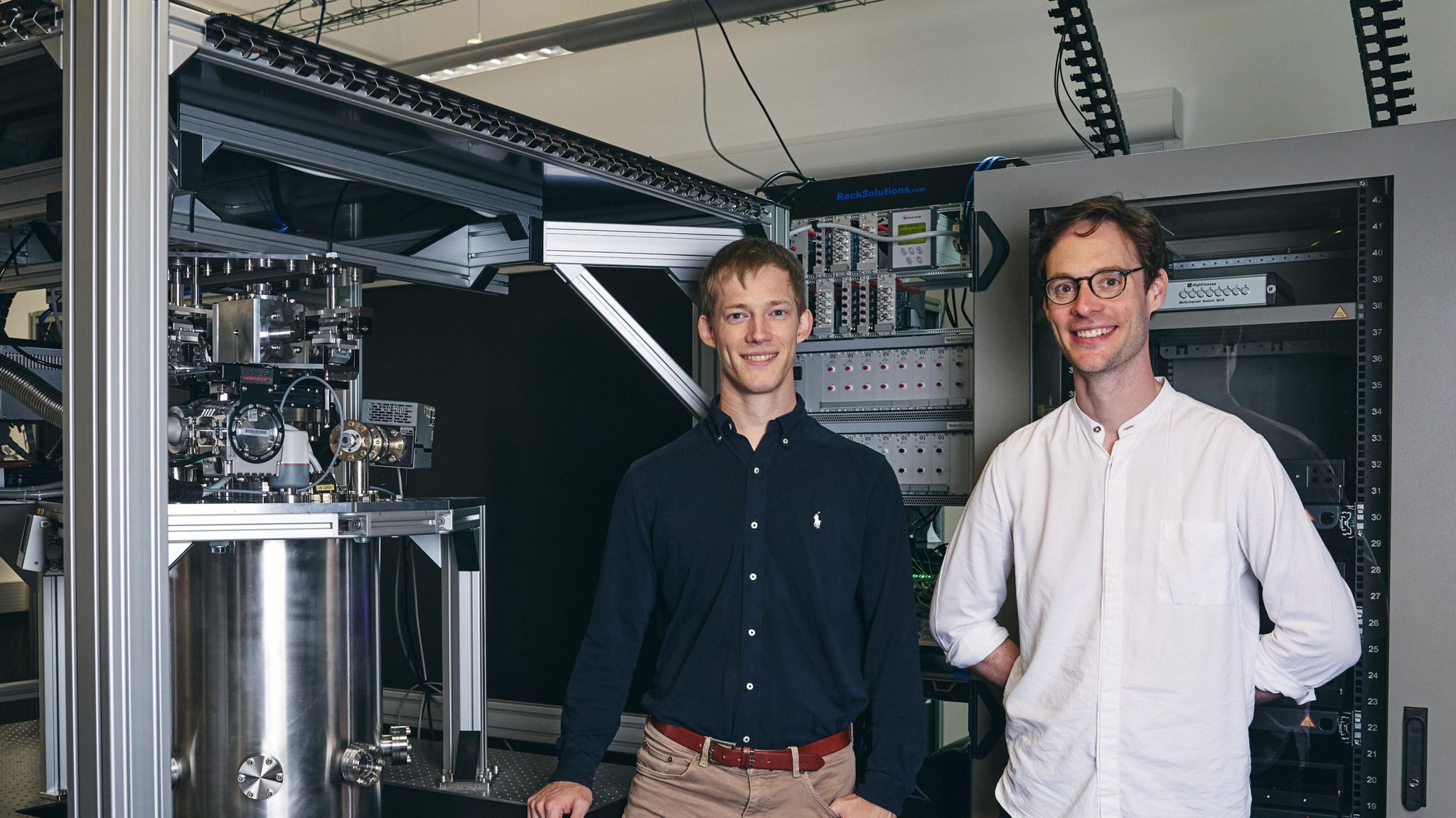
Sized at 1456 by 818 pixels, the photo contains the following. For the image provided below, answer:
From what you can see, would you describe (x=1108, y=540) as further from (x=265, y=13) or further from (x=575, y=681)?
(x=265, y=13)

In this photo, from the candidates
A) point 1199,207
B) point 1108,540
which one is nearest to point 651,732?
point 1108,540

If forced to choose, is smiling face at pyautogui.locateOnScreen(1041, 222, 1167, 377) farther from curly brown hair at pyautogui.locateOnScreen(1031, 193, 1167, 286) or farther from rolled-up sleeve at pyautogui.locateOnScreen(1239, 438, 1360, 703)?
rolled-up sleeve at pyautogui.locateOnScreen(1239, 438, 1360, 703)

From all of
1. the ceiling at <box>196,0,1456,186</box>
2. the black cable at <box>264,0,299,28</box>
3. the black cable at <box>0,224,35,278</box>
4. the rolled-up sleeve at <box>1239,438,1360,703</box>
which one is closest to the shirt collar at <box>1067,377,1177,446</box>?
the rolled-up sleeve at <box>1239,438,1360,703</box>

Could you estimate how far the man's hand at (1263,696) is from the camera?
6.05 ft

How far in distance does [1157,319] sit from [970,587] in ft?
2.22

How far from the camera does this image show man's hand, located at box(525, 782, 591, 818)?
182 centimetres

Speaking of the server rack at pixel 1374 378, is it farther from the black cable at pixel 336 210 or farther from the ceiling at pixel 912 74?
the black cable at pixel 336 210

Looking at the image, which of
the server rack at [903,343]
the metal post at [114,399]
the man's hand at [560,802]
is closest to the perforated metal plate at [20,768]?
the metal post at [114,399]

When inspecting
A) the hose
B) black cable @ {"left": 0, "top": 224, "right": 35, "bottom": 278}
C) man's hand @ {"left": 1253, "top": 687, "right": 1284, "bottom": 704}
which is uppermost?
black cable @ {"left": 0, "top": 224, "right": 35, "bottom": 278}

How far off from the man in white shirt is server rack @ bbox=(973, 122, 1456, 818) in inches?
9.6

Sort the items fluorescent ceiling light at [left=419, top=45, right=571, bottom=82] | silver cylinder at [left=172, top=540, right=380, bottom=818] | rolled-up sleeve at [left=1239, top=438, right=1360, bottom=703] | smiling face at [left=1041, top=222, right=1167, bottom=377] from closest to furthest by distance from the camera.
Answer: rolled-up sleeve at [left=1239, top=438, right=1360, bottom=703] → smiling face at [left=1041, top=222, right=1167, bottom=377] → silver cylinder at [left=172, top=540, right=380, bottom=818] → fluorescent ceiling light at [left=419, top=45, right=571, bottom=82]

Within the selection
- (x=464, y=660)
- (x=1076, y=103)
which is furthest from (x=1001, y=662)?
(x=1076, y=103)

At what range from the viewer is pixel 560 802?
1.82 m

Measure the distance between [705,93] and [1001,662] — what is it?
2.45 metres
